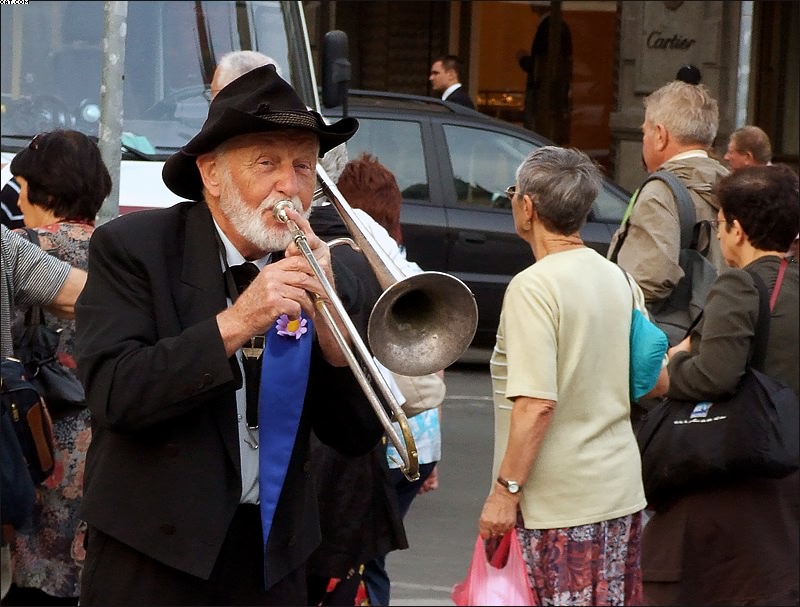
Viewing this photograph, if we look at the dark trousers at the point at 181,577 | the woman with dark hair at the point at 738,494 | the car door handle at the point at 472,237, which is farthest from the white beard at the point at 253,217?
the car door handle at the point at 472,237

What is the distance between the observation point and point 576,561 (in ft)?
12.5

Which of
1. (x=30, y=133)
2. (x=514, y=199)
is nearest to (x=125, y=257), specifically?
(x=514, y=199)

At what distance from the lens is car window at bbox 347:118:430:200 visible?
9.82m

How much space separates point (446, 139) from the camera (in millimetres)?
9992

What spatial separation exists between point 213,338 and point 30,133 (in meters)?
5.03

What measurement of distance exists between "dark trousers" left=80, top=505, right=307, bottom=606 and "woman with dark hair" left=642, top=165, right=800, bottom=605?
165 centimetres

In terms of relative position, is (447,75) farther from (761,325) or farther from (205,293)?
(205,293)

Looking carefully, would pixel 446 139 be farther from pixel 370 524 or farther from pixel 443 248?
pixel 370 524

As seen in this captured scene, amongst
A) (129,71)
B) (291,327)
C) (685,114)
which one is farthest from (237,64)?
(291,327)

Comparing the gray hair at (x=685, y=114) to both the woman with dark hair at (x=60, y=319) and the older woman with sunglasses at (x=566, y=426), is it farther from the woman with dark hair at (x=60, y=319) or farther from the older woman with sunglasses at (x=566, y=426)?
the woman with dark hair at (x=60, y=319)

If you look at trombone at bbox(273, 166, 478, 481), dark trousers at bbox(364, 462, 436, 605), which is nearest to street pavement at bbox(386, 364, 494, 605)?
dark trousers at bbox(364, 462, 436, 605)

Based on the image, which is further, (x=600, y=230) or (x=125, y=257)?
(x=600, y=230)

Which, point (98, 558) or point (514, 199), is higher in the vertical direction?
point (514, 199)

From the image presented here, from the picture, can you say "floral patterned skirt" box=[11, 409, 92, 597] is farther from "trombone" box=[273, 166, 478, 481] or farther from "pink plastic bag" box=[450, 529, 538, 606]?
"trombone" box=[273, 166, 478, 481]
